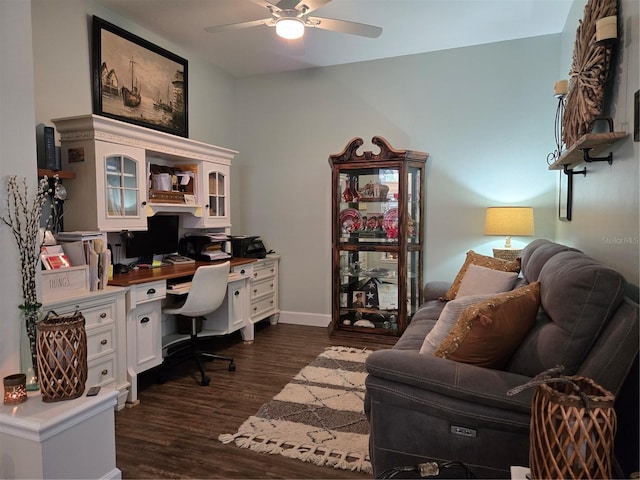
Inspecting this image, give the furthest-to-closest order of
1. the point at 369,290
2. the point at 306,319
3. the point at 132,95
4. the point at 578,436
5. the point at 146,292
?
the point at 306,319 < the point at 369,290 < the point at 132,95 < the point at 146,292 < the point at 578,436

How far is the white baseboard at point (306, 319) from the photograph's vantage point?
468 cm

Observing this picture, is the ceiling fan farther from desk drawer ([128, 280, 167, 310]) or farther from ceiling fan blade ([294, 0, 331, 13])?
desk drawer ([128, 280, 167, 310])

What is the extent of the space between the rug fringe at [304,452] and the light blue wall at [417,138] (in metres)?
2.47

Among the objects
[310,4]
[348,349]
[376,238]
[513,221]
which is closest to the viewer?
[310,4]

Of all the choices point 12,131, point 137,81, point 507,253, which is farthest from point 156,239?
point 507,253

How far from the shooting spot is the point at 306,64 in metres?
4.49

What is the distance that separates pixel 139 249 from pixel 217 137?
1821 mm

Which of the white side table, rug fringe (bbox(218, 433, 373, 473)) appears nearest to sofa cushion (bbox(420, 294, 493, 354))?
rug fringe (bbox(218, 433, 373, 473))

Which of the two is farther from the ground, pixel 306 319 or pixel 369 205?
pixel 369 205

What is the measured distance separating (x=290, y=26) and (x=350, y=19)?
940 mm

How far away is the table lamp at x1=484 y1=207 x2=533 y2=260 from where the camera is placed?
142 inches

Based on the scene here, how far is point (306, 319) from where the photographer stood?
475 centimetres

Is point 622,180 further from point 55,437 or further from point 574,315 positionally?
point 55,437

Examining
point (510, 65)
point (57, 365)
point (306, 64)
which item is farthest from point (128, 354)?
point (510, 65)
